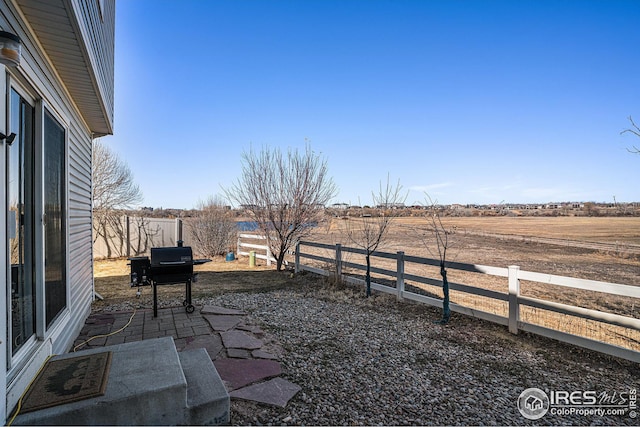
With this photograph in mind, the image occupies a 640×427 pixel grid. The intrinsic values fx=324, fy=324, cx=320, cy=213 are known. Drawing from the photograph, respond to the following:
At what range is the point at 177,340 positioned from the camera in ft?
11.9

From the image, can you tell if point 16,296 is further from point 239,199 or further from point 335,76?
point 335,76

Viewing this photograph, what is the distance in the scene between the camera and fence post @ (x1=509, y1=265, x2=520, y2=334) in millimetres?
4078

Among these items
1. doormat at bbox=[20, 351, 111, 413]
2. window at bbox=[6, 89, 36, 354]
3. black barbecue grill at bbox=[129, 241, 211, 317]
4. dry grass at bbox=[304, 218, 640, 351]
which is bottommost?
dry grass at bbox=[304, 218, 640, 351]

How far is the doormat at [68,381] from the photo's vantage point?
1793mm

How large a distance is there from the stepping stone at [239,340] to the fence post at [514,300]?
3.13 meters

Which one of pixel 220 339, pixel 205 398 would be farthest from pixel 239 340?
pixel 205 398

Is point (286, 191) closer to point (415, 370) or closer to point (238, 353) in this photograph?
point (238, 353)

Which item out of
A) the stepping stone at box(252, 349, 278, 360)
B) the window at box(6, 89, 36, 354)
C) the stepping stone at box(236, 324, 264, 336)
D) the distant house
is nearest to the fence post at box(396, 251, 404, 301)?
the stepping stone at box(236, 324, 264, 336)

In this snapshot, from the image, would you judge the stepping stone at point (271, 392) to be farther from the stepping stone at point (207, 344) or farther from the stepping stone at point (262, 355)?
the stepping stone at point (207, 344)

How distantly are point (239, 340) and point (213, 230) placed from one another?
10.0 metres

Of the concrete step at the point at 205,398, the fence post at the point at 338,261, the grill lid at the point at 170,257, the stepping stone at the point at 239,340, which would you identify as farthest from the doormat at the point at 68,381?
the fence post at the point at 338,261

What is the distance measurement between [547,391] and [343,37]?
31.0 ft

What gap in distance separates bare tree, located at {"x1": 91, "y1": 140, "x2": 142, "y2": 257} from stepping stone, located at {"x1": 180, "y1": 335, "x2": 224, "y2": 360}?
33.5 ft

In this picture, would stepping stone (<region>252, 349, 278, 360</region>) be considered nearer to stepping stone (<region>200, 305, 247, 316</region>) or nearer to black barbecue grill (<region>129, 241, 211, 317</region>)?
stepping stone (<region>200, 305, 247, 316</region>)
